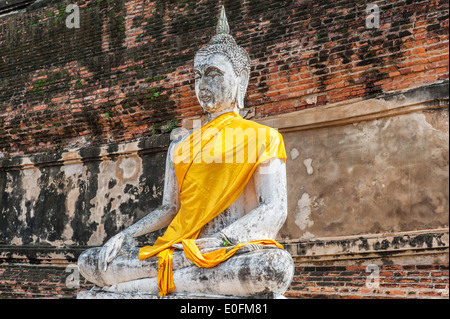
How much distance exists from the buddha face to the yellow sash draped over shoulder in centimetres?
14

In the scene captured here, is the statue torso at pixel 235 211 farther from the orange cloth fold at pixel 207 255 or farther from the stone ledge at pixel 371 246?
the stone ledge at pixel 371 246

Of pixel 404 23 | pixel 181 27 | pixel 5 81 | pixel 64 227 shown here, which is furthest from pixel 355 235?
pixel 5 81

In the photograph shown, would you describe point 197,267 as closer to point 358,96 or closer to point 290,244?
point 290,244

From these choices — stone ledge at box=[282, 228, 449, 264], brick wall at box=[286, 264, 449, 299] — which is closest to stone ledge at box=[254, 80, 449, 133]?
stone ledge at box=[282, 228, 449, 264]

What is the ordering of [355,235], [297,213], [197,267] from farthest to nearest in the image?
1. [297,213]
2. [355,235]
3. [197,267]

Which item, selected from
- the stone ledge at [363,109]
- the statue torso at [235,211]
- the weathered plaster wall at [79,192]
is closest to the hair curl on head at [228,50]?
the statue torso at [235,211]

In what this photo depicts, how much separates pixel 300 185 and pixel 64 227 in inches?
129

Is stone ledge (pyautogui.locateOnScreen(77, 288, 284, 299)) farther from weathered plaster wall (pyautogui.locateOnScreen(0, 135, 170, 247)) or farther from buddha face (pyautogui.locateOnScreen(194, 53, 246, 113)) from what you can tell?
weathered plaster wall (pyautogui.locateOnScreen(0, 135, 170, 247))

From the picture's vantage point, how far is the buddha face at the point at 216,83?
4527mm

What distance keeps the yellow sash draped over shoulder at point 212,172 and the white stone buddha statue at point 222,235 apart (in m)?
0.04

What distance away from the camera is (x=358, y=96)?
21.7 feet

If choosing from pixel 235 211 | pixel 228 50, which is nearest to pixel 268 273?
pixel 235 211

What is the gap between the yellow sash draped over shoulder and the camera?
4.16 m

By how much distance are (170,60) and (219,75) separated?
11.3 feet
